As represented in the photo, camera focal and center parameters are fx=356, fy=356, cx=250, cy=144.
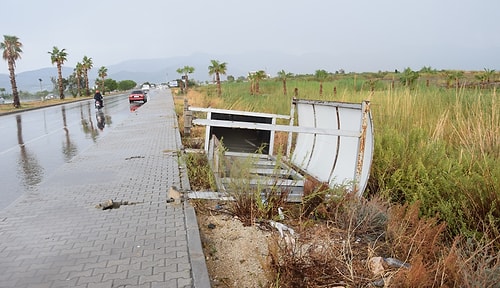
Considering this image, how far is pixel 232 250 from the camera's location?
12.3 feet

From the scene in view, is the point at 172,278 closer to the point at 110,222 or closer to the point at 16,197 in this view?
the point at 110,222

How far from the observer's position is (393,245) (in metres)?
3.48

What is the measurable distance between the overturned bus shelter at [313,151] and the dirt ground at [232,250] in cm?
52

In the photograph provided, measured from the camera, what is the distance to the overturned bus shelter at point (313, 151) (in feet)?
15.5

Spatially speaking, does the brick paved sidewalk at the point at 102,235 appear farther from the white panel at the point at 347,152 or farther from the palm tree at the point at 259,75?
the palm tree at the point at 259,75

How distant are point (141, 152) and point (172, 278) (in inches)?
260

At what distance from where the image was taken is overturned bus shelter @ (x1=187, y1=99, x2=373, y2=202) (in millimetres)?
4727

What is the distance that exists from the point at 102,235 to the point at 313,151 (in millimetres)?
4117

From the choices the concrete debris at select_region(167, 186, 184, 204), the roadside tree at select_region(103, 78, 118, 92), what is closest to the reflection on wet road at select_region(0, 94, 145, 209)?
the concrete debris at select_region(167, 186, 184, 204)

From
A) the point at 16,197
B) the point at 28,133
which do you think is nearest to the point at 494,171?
the point at 16,197

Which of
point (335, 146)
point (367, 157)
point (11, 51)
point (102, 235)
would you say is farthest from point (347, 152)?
point (11, 51)

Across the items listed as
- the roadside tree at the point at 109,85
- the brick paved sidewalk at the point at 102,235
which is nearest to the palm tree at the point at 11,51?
the brick paved sidewalk at the point at 102,235

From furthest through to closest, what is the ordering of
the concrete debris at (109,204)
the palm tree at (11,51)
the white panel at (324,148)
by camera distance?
the palm tree at (11,51) → the white panel at (324,148) → the concrete debris at (109,204)

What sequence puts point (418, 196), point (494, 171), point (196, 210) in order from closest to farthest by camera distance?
point (494, 171)
point (418, 196)
point (196, 210)
